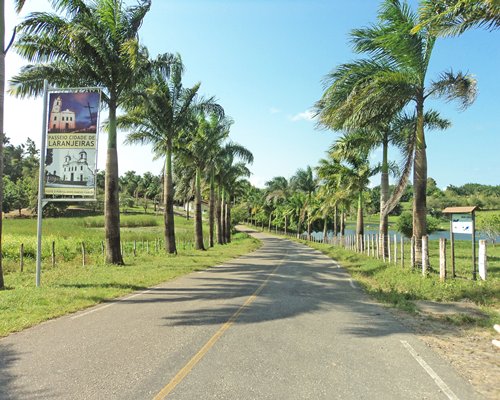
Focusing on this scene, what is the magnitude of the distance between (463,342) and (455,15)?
7.00 m

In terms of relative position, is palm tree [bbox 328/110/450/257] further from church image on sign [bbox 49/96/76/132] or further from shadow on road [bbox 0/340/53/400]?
shadow on road [bbox 0/340/53/400]

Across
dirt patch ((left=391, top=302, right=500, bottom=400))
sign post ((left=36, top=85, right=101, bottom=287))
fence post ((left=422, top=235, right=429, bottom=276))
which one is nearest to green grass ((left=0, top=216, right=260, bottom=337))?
sign post ((left=36, top=85, right=101, bottom=287))

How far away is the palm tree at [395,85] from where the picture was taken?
46.0ft

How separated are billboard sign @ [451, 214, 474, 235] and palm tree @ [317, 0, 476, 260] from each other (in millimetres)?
1522

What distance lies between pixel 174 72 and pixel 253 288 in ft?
55.8

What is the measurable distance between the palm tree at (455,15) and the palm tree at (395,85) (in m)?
3.73

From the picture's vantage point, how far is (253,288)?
12.9 m

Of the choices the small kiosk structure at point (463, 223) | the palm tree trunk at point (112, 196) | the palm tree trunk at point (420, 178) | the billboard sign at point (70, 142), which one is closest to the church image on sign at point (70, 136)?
the billboard sign at point (70, 142)

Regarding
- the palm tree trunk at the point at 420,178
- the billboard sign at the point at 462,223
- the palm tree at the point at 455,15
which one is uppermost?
the palm tree at the point at 455,15

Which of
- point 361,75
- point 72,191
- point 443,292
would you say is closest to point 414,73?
point 361,75

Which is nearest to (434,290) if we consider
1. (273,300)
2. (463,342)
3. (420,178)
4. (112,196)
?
(420,178)

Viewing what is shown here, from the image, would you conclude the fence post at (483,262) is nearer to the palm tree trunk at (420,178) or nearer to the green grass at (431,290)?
the green grass at (431,290)

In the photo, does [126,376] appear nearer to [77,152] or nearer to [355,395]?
[355,395]

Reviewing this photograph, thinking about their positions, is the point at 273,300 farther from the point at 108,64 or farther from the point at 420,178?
the point at 108,64
